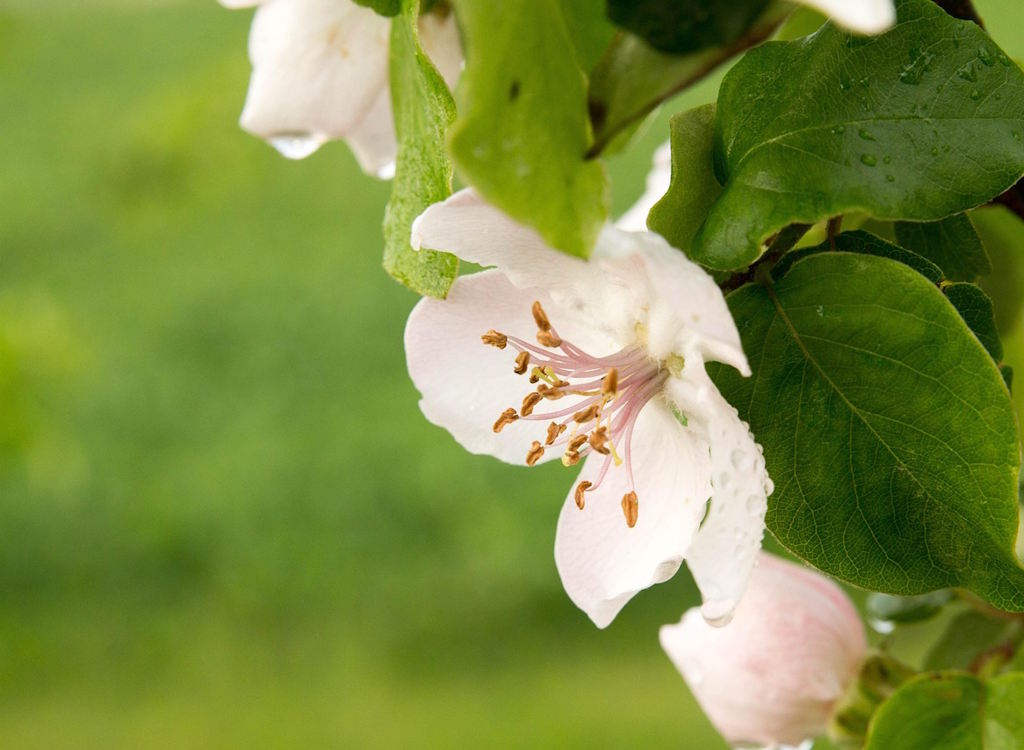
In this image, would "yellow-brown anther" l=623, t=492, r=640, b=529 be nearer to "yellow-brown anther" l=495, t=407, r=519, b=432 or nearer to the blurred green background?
"yellow-brown anther" l=495, t=407, r=519, b=432

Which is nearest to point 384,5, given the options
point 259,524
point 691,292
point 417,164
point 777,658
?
point 417,164

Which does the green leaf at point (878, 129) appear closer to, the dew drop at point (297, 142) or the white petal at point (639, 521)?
the white petal at point (639, 521)

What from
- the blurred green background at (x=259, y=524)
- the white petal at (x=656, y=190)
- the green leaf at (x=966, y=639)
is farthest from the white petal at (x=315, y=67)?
the blurred green background at (x=259, y=524)

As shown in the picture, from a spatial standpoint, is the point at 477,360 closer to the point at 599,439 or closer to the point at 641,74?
the point at 599,439

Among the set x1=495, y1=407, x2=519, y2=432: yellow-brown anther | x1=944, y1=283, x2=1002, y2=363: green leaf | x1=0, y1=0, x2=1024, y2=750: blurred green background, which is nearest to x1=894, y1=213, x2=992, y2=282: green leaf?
x1=944, y1=283, x2=1002, y2=363: green leaf

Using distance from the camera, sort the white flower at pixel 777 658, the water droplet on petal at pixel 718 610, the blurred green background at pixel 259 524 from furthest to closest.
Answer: the blurred green background at pixel 259 524
the white flower at pixel 777 658
the water droplet on petal at pixel 718 610

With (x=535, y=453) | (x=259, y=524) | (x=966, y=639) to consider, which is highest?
(x=535, y=453)
